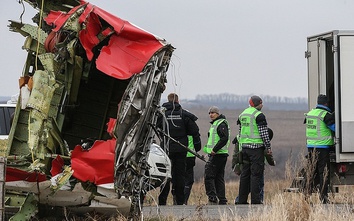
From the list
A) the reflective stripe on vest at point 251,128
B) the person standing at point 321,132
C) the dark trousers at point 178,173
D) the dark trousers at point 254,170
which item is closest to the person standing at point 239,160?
the dark trousers at point 254,170

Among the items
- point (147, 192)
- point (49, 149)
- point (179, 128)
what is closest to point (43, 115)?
point (49, 149)

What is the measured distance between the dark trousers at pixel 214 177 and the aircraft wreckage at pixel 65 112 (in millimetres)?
6415

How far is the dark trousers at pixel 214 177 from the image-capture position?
17.9m

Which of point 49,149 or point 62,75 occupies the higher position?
point 62,75

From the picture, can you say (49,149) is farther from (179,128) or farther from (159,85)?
(179,128)

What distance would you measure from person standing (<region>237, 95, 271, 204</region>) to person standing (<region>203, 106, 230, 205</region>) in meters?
0.84

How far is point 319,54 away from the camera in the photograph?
1766cm

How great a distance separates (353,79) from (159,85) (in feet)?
21.1

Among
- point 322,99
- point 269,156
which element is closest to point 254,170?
point 269,156

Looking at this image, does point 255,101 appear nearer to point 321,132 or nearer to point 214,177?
point 321,132

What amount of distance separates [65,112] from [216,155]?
22.2 feet

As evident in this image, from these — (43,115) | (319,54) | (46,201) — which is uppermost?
(319,54)

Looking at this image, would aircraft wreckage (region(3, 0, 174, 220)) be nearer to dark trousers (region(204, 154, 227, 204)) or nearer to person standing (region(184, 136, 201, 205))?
dark trousers (region(204, 154, 227, 204))

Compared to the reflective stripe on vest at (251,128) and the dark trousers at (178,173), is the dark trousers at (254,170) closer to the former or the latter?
the reflective stripe on vest at (251,128)
